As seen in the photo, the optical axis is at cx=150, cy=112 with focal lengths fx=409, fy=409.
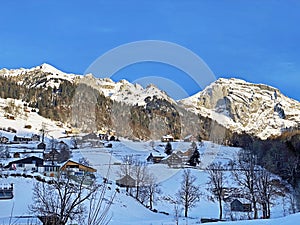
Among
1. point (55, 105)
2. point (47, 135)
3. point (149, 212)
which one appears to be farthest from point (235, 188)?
point (55, 105)

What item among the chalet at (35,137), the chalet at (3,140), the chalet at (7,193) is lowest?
the chalet at (7,193)

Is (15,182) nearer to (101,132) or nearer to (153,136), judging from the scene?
(153,136)

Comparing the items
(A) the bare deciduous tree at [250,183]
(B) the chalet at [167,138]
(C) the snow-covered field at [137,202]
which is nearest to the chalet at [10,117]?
(C) the snow-covered field at [137,202]

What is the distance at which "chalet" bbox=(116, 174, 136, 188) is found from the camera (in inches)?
1474

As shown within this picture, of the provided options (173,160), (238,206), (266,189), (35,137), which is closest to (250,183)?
(266,189)

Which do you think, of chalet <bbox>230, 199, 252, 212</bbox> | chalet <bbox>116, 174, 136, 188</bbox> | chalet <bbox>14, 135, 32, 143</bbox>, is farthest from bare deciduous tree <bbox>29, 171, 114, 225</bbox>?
Answer: chalet <bbox>14, 135, 32, 143</bbox>

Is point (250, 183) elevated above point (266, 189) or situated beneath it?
elevated above

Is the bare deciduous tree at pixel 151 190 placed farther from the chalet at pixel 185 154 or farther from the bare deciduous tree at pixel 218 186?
the chalet at pixel 185 154

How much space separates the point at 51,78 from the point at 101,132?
95169 mm

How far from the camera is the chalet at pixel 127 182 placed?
1474 inches

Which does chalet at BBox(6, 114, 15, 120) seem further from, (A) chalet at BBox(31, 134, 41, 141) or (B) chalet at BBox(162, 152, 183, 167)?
(B) chalet at BBox(162, 152, 183, 167)

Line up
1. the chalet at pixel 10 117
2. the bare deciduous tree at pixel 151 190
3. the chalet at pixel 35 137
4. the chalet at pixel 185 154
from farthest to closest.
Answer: the chalet at pixel 10 117
the chalet at pixel 35 137
the chalet at pixel 185 154
the bare deciduous tree at pixel 151 190

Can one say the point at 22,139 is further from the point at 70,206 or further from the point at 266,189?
the point at 70,206

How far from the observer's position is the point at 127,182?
37812 mm
